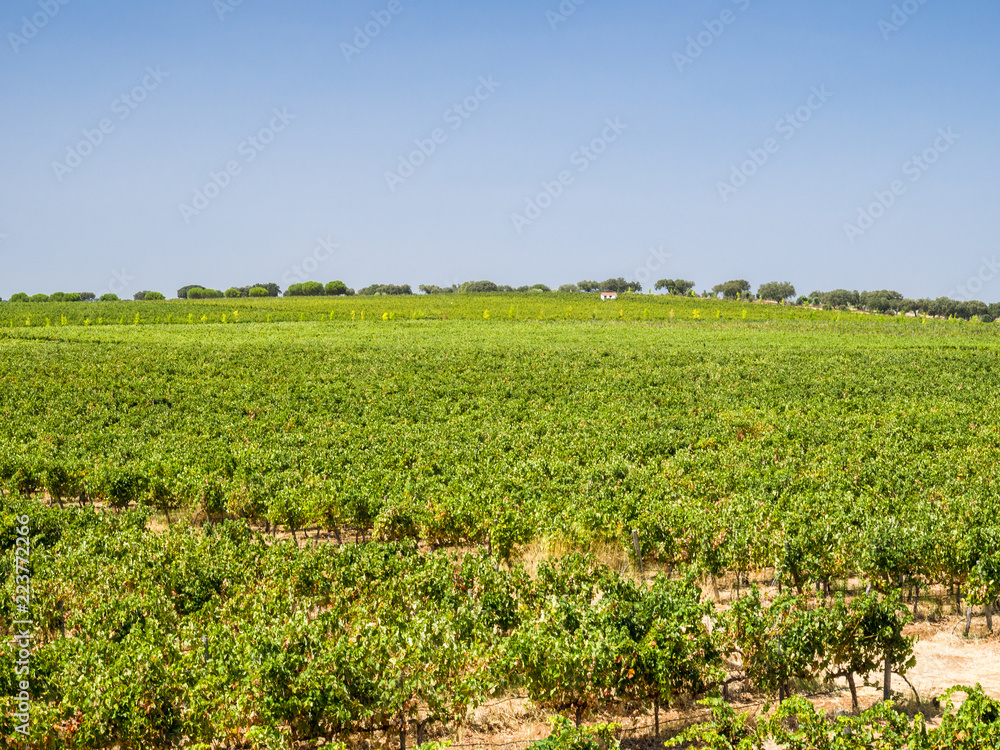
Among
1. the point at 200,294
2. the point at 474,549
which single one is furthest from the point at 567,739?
the point at 200,294

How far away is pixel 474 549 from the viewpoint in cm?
1989

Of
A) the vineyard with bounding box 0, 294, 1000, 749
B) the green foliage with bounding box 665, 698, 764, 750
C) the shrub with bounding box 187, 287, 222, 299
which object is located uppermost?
the shrub with bounding box 187, 287, 222, 299

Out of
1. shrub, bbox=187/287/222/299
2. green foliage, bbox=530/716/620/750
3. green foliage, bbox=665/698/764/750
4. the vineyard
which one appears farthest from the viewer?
shrub, bbox=187/287/222/299

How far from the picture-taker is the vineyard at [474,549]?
1045cm

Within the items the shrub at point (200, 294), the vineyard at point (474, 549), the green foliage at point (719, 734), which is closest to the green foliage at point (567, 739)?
the vineyard at point (474, 549)

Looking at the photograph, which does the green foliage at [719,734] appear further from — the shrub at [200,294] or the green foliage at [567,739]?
the shrub at [200,294]

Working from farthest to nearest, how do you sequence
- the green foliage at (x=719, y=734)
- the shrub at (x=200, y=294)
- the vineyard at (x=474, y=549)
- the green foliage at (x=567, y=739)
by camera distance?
the shrub at (x=200, y=294)
the vineyard at (x=474, y=549)
the green foliage at (x=719, y=734)
the green foliage at (x=567, y=739)

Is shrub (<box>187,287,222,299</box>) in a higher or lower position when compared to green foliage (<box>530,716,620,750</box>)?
higher

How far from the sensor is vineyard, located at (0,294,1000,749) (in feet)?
34.3

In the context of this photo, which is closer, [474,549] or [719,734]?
[719,734]

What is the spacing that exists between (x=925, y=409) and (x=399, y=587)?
35.8 metres

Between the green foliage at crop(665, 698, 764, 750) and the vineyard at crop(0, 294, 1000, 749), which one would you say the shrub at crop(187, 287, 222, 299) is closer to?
the vineyard at crop(0, 294, 1000, 749)

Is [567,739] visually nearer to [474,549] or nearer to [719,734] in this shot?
[719,734]

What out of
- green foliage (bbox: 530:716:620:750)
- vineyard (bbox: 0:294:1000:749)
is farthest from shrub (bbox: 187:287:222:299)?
green foliage (bbox: 530:716:620:750)
